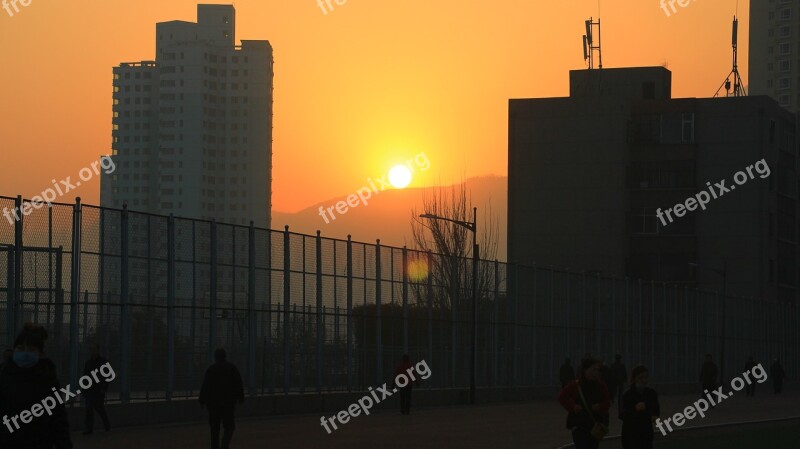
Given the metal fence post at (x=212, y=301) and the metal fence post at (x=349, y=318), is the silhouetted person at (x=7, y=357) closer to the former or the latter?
the metal fence post at (x=212, y=301)

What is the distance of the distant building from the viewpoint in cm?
10775

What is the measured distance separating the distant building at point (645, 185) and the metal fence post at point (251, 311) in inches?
2910

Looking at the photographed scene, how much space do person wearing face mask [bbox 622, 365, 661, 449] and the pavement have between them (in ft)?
26.1

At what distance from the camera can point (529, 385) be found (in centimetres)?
5756

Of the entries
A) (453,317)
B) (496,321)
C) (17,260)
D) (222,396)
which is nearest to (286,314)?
(17,260)

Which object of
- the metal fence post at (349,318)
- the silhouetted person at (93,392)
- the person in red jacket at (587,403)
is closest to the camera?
the person in red jacket at (587,403)

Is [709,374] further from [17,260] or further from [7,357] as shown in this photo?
[7,357]

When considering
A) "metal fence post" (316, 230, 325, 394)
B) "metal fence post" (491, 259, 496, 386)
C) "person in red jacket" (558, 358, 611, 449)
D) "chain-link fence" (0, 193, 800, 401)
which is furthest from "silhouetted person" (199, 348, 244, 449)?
"metal fence post" (491, 259, 496, 386)

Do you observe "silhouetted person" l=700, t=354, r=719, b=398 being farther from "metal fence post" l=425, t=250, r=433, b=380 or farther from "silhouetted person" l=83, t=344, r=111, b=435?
"silhouetted person" l=83, t=344, r=111, b=435

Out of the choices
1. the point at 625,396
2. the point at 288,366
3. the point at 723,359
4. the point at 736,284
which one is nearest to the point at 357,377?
the point at 288,366

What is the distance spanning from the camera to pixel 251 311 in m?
37.2

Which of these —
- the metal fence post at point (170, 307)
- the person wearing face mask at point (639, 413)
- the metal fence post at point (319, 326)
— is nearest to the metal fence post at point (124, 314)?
the metal fence post at point (170, 307)

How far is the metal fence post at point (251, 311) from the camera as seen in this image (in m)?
37.0

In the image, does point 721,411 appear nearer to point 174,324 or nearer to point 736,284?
point 174,324
